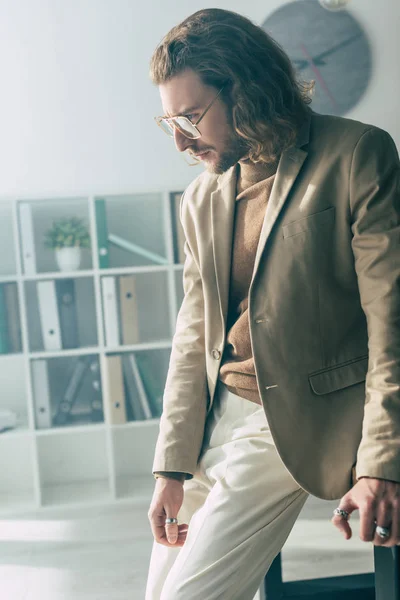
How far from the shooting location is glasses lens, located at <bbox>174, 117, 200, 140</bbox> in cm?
132

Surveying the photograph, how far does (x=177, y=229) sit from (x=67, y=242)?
51cm

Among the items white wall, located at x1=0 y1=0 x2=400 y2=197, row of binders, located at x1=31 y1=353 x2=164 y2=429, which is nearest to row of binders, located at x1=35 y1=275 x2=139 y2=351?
row of binders, located at x1=31 y1=353 x2=164 y2=429

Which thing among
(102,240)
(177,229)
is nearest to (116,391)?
(102,240)

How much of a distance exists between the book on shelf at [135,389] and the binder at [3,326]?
54 centimetres

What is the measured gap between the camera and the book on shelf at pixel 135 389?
3.14 m

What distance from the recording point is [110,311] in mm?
3094

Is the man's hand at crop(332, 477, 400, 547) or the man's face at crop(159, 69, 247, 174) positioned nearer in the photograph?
the man's hand at crop(332, 477, 400, 547)

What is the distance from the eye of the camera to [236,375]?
50.7 inches

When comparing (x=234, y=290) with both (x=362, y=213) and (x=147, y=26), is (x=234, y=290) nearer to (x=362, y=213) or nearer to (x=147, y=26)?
(x=362, y=213)

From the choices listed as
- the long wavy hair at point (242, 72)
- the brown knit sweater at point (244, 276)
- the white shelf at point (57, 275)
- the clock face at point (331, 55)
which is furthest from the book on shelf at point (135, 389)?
the long wavy hair at point (242, 72)

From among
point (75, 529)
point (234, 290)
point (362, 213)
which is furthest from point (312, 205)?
point (75, 529)

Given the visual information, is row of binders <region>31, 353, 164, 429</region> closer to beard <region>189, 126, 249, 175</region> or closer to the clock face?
the clock face

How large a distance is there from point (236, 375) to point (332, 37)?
2683 millimetres

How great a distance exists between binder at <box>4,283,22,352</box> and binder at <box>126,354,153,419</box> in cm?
52
